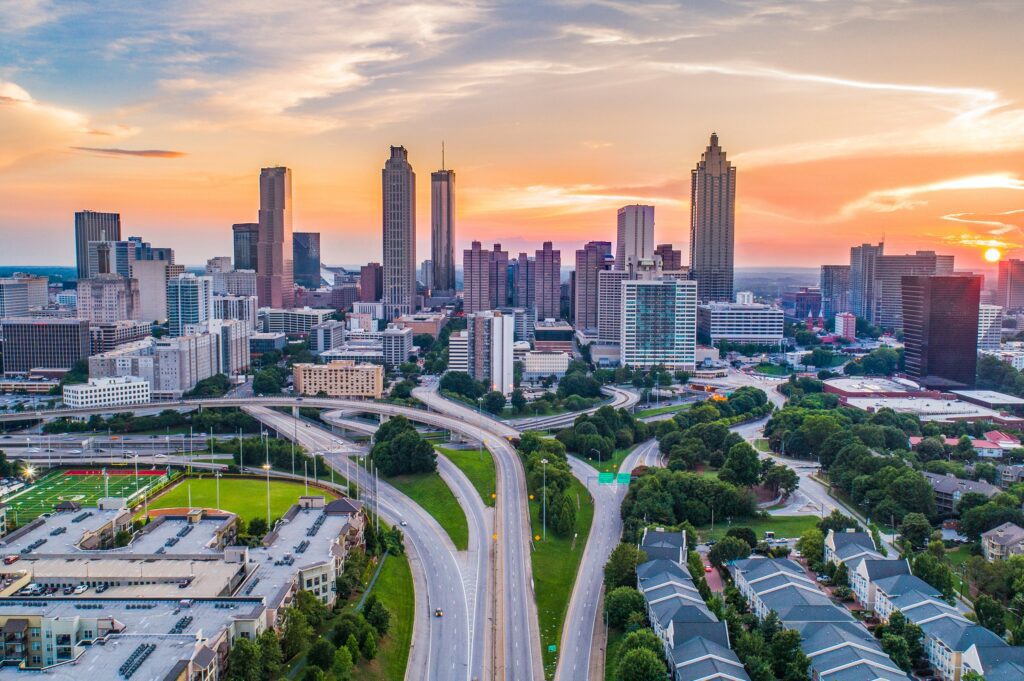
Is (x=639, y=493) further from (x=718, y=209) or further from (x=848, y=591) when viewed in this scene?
(x=718, y=209)

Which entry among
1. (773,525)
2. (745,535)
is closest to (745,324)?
(773,525)

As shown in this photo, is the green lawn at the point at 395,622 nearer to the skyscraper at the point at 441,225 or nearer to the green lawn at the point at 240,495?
the green lawn at the point at 240,495

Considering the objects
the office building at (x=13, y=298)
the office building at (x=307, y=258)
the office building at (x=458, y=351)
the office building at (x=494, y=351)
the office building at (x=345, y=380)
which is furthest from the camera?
the office building at (x=307, y=258)

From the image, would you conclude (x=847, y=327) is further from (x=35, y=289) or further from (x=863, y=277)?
(x=35, y=289)

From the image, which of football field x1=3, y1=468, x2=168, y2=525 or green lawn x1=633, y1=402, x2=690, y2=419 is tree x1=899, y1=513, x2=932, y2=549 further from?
football field x1=3, y1=468, x2=168, y2=525

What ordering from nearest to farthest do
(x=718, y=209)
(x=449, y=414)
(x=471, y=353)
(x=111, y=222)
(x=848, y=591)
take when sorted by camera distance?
(x=848, y=591), (x=449, y=414), (x=471, y=353), (x=718, y=209), (x=111, y=222)

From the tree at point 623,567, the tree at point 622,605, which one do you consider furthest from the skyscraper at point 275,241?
the tree at point 622,605

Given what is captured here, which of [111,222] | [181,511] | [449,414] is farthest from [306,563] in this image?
[111,222]
